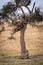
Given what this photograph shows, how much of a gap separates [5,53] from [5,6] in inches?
79.4

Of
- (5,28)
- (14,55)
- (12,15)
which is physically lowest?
(14,55)

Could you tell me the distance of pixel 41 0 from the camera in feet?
29.0

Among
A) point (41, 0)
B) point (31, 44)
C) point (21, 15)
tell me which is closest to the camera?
point (21, 15)

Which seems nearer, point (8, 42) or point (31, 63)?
point (31, 63)

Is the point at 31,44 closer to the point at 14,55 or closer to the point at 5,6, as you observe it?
the point at 14,55

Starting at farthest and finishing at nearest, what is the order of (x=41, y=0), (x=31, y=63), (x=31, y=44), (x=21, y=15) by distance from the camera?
1. (x=31, y=44)
2. (x=41, y=0)
3. (x=21, y=15)
4. (x=31, y=63)

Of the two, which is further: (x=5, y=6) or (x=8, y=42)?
(x=8, y=42)

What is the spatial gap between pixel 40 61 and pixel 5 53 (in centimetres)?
235

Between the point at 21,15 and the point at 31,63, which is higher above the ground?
the point at 21,15

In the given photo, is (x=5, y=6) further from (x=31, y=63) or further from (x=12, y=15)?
(x=31, y=63)

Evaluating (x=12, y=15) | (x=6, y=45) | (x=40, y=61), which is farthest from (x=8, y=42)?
(x=40, y=61)

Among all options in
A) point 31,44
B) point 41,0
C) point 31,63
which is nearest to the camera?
point 31,63

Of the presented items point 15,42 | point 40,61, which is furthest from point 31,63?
point 15,42

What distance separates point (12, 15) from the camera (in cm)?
830
